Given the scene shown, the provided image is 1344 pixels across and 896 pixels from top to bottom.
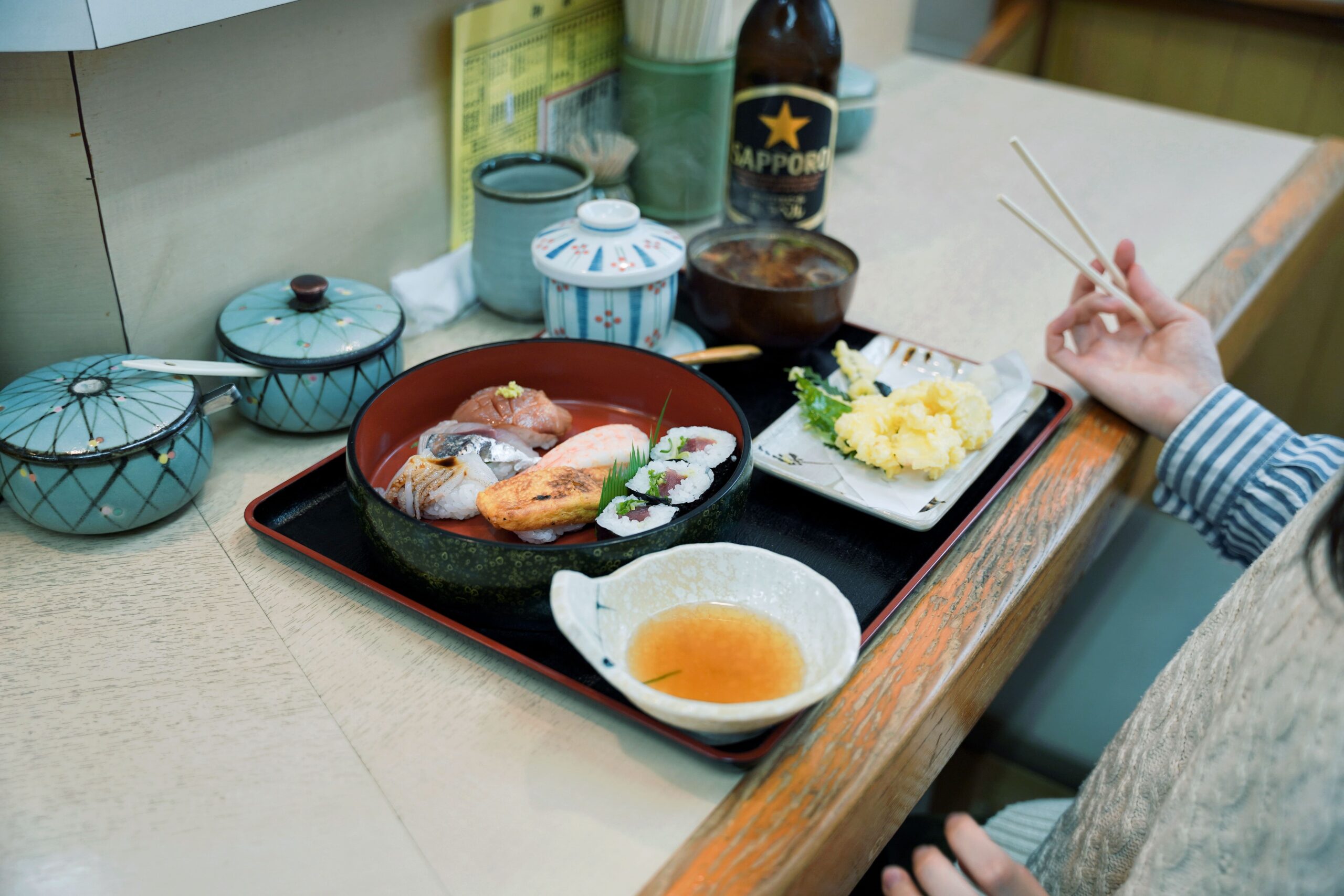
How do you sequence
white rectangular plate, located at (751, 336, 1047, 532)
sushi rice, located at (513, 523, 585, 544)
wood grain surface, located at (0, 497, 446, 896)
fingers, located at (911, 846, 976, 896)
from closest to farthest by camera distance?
wood grain surface, located at (0, 497, 446, 896), fingers, located at (911, 846, 976, 896), sushi rice, located at (513, 523, 585, 544), white rectangular plate, located at (751, 336, 1047, 532)

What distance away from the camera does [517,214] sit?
49.3 inches

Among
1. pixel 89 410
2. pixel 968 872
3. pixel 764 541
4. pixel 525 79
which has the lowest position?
pixel 968 872

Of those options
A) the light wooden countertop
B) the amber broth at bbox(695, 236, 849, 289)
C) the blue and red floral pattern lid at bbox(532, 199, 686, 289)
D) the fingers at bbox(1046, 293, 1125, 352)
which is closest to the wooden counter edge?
the light wooden countertop

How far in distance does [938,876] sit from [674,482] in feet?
1.29

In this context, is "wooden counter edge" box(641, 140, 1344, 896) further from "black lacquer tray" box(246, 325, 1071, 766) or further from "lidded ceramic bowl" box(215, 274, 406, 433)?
"lidded ceramic bowl" box(215, 274, 406, 433)

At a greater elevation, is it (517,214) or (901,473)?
(517,214)

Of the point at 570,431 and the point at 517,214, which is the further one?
the point at 517,214

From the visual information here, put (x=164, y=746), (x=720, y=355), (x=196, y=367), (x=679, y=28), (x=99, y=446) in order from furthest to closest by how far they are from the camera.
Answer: (x=679, y=28) < (x=720, y=355) < (x=196, y=367) < (x=99, y=446) < (x=164, y=746)

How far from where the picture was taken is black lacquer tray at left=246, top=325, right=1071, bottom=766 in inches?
32.5

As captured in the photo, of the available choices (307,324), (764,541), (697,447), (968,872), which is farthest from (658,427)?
(968,872)

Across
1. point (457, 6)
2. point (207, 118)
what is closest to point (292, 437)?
point (207, 118)

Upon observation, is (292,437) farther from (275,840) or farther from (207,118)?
(275,840)

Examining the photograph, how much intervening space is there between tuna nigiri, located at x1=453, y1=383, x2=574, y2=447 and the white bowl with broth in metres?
0.27

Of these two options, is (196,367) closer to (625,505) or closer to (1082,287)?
(625,505)
